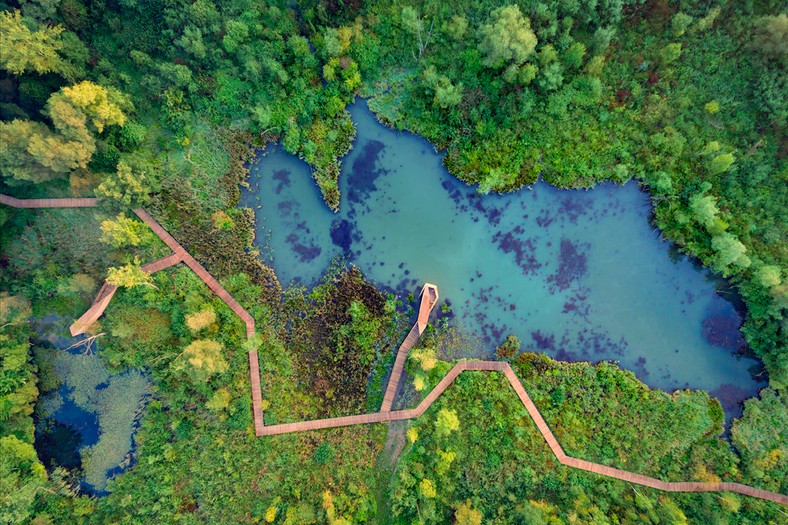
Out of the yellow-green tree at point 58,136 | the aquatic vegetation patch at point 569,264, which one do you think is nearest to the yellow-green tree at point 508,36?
the aquatic vegetation patch at point 569,264

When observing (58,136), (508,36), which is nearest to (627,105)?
(508,36)

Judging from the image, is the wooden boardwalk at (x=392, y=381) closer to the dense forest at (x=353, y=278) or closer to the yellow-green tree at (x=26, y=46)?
the dense forest at (x=353, y=278)

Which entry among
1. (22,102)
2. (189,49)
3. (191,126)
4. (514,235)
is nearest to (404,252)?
(514,235)

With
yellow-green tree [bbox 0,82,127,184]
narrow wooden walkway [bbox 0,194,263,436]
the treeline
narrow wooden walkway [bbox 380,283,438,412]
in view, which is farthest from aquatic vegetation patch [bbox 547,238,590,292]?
yellow-green tree [bbox 0,82,127,184]

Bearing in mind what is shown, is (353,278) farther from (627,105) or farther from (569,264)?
(627,105)

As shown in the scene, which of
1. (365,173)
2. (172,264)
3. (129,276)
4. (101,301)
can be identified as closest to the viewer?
(129,276)
